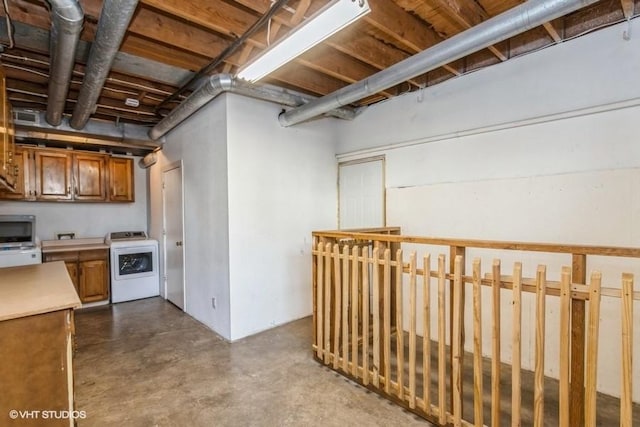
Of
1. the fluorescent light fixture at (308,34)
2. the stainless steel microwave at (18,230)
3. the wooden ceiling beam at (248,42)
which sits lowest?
the stainless steel microwave at (18,230)

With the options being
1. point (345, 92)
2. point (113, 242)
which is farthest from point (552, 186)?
point (113, 242)

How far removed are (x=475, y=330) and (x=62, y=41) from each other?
3.31 m

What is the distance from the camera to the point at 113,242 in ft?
16.3

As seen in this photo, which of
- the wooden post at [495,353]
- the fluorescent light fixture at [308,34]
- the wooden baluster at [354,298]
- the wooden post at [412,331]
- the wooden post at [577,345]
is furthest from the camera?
the wooden baluster at [354,298]

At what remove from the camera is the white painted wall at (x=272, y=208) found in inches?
136

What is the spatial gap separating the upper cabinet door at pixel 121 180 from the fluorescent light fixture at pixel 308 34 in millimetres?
3847

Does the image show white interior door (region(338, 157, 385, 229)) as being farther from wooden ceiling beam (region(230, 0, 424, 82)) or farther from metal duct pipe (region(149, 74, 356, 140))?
wooden ceiling beam (region(230, 0, 424, 82))

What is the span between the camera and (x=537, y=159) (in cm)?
272

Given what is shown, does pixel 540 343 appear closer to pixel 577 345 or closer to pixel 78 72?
pixel 577 345

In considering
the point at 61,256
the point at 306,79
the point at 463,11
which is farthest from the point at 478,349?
the point at 61,256

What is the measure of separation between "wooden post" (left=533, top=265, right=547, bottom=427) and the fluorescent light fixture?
1660 millimetres

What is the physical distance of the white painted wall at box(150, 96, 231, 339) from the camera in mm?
3461

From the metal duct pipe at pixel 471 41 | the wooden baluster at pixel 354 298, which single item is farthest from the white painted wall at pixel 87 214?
the wooden baluster at pixel 354 298

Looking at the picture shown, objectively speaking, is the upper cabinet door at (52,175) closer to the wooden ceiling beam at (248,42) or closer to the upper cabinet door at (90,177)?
the upper cabinet door at (90,177)
